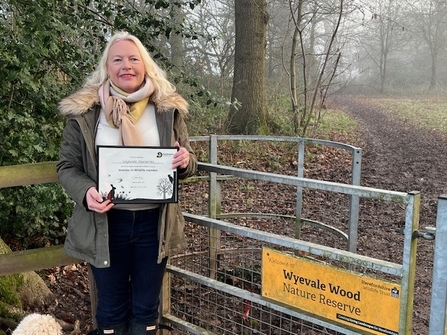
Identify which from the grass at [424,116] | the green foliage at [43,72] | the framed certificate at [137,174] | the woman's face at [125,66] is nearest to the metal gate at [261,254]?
the framed certificate at [137,174]

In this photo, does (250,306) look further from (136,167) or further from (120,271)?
(136,167)

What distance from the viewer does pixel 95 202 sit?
2.38 meters

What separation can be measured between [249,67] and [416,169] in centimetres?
442

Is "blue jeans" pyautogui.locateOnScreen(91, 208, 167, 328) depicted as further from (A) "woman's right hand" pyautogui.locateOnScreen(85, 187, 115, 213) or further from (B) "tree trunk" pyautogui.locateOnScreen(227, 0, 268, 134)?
(B) "tree trunk" pyautogui.locateOnScreen(227, 0, 268, 134)

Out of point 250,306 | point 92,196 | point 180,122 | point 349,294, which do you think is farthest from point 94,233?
point 250,306

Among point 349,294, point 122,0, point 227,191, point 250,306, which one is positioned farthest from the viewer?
point 227,191

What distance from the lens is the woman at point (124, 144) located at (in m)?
2.47

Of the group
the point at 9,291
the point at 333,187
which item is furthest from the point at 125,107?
the point at 9,291

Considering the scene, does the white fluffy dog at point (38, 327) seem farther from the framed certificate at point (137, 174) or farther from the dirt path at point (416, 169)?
→ the dirt path at point (416, 169)

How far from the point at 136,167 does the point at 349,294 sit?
1228 mm

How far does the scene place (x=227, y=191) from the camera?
7.47 m

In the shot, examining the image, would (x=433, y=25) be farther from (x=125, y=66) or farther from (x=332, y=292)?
(x=332, y=292)

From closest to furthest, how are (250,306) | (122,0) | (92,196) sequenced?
(92,196)
(250,306)
(122,0)

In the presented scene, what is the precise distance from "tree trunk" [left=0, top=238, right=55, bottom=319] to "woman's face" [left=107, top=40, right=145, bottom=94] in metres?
2.08
